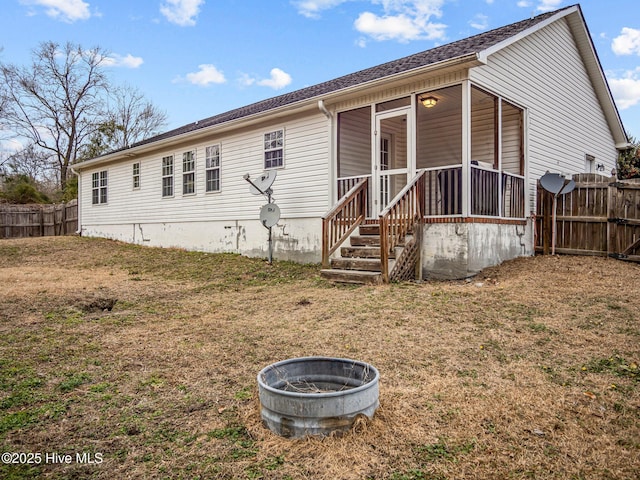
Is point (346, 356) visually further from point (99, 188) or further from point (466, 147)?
point (99, 188)

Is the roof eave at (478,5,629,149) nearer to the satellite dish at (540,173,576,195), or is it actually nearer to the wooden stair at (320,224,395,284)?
the satellite dish at (540,173,576,195)

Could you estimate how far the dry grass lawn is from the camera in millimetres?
2297

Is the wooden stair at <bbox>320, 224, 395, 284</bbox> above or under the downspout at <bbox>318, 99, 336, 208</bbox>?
under

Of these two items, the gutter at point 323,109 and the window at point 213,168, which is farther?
the window at point 213,168

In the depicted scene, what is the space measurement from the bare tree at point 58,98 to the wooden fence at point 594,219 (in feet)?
88.1

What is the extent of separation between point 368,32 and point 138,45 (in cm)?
1169

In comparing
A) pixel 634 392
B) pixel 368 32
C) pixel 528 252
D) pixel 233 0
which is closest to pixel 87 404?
pixel 634 392

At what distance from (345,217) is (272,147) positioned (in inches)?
131

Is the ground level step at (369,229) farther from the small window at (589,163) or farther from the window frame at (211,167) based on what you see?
the small window at (589,163)

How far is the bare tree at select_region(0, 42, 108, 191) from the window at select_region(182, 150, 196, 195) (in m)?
17.5

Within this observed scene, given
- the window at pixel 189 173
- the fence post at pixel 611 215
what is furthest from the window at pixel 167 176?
the fence post at pixel 611 215

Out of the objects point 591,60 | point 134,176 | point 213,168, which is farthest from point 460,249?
point 134,176

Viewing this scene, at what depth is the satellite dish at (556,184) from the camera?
28.8 ft

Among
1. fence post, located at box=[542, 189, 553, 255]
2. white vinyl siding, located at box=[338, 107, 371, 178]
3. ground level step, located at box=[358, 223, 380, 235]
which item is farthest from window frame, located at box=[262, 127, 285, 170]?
fence post, located at box=[542, 189, 553, 255]
